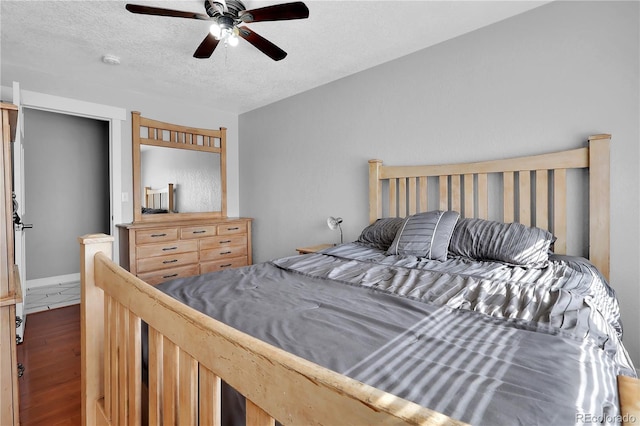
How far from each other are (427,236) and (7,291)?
2084mm

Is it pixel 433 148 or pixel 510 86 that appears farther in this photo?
pixel 433 148

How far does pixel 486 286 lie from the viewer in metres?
1.33

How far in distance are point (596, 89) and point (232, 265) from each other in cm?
373

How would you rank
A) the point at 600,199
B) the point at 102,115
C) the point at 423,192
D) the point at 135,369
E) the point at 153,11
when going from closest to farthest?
the point at 135,369, the point at 153,11, the point at 600,199, the point at 423,192, the point at 102,115

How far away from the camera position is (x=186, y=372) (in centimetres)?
67

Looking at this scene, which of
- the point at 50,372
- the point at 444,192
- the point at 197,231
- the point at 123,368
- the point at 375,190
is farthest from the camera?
the point at 197,231

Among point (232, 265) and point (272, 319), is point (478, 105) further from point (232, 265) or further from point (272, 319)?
point (232, 265)

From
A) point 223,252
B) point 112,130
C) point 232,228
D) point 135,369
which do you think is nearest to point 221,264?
point 223,252

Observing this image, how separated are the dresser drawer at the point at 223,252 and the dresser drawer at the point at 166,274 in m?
0.17

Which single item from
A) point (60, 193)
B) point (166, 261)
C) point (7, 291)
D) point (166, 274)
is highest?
point (60, 193)

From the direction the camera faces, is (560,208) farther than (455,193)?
No

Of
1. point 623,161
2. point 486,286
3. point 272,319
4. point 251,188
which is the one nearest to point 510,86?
point 623,161

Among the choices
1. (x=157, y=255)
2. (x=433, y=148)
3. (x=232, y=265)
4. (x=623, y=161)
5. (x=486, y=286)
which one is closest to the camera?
(x=486, y=286)

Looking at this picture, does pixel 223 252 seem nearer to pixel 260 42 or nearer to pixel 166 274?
pixel 166 274
